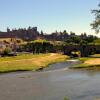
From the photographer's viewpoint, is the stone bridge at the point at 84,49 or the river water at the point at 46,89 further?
the stone bridge at the point at 84,49

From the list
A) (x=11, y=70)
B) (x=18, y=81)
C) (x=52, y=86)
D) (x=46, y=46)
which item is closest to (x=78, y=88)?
(x=52, y=86)

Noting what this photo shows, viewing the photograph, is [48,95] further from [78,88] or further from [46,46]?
[46,46]

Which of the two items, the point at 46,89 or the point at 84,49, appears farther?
the point at 84,49

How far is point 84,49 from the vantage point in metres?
174

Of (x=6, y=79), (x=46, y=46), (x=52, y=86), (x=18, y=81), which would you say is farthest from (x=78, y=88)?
(x=46, y=46)

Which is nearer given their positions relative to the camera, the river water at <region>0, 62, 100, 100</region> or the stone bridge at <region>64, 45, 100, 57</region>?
the river water at <region>0, 62, 100, 100</region>

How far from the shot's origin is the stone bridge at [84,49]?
166125mm

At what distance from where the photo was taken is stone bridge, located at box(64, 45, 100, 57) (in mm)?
166125

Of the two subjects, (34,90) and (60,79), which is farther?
(60,79)

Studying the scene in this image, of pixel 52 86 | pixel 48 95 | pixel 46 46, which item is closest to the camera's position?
pixel 48 95

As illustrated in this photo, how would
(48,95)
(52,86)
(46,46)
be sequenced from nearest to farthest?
(48,95), (52,86), (46,46)

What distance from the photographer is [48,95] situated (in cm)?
4044

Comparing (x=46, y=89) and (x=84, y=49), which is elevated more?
(x=84, y=49)

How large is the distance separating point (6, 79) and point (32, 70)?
48.6 ft
